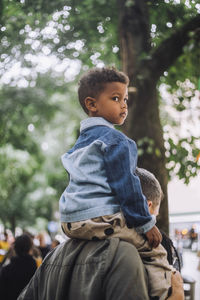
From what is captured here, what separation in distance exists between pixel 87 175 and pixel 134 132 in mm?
2952

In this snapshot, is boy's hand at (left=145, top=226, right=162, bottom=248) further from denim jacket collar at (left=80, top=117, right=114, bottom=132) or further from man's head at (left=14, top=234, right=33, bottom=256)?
man's head at (left=14, top=234, right=33, bottom=256)

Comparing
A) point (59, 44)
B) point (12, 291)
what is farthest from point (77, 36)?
point (12, 291)

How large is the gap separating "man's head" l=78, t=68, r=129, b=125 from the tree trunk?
8.35ft

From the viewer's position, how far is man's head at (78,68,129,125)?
2.12m

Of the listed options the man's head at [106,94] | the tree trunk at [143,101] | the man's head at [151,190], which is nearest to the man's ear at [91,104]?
the man's head at [106,94]

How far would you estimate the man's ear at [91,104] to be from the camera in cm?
215

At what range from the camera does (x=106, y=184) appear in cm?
190

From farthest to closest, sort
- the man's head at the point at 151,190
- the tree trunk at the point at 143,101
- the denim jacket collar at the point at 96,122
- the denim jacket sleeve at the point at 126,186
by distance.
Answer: the tree trunk at the point at 143,101 < the man's head at the point at 151,190 < the denim jacket collar at the point at 96,122 < the denim jacket sleeve at the point at 126,186

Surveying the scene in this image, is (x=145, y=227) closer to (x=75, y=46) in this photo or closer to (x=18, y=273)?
(x=18, y=273)

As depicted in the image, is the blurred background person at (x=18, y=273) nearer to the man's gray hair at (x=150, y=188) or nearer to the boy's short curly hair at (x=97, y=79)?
the man's gray hair at (x=150, y=188)

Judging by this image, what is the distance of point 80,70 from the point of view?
8234mm

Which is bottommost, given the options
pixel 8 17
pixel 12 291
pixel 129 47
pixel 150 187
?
pixel 12 291

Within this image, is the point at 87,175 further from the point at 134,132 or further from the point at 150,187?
the point at 134,132

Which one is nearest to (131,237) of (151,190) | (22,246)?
(151,190)
